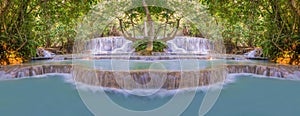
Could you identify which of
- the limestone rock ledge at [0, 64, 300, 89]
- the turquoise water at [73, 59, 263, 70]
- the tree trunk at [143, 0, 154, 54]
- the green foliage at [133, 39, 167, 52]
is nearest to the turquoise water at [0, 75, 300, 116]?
the limestone rock ledge at [0, 64, 300, 89]

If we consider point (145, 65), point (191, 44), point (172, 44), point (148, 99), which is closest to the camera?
point (148, 99)

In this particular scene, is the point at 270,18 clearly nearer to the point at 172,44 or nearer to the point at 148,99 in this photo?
the point at 172,44

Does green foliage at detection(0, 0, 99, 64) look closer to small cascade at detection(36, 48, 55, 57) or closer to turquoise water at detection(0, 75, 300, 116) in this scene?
small cascade at detection(36, 48, 55, 57)

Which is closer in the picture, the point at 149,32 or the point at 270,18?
the point at 270,18

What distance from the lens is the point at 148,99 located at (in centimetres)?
497

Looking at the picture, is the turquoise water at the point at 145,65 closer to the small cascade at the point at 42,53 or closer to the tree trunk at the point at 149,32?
the tree trunk at the point at 149,32

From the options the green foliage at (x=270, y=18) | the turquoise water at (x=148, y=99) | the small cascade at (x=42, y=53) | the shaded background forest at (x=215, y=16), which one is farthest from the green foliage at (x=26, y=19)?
the green foliage at (x=270, y=18)

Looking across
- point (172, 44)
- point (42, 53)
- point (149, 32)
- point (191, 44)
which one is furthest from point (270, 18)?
point (42, 53)

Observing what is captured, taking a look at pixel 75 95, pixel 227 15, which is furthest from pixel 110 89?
pixel 227 15

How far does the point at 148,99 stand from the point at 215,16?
5435 mm

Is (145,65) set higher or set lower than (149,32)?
lower

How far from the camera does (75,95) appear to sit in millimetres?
5352

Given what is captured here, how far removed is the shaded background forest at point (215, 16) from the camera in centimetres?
797

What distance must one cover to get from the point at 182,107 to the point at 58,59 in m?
6.74
